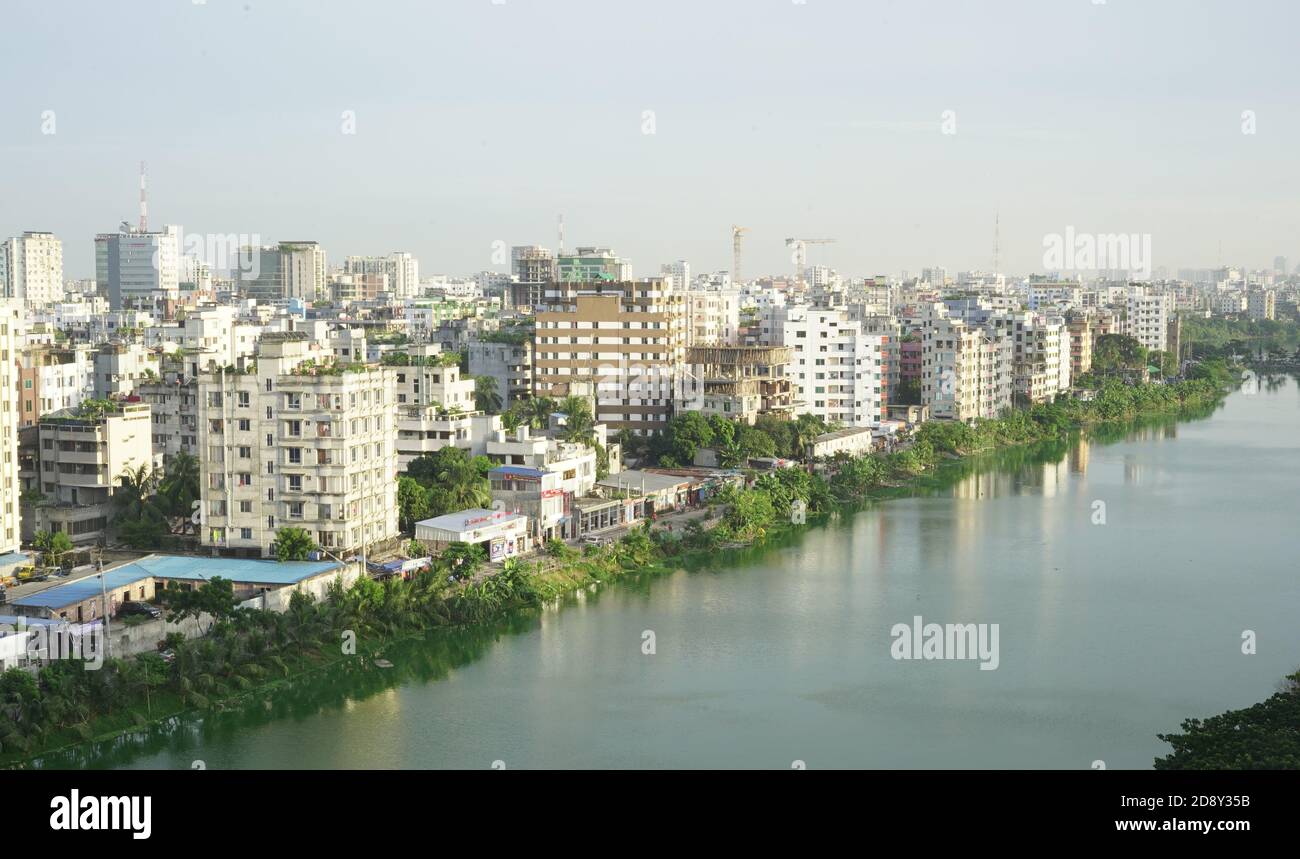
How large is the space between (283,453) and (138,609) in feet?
5.27

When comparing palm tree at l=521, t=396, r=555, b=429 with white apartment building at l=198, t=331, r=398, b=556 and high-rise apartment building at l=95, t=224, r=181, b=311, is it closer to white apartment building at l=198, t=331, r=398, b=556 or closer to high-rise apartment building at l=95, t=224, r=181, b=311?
white apartment building at l=198, t=331, r=398, b=556

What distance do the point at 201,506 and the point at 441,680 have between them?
2.63 metres

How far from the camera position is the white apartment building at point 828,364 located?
17.7m

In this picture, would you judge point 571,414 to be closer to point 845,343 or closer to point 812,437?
point 812,437

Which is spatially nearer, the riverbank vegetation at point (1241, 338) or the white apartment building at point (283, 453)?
the white apartment building at point (283, 453)

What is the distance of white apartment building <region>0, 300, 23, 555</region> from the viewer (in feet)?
30.3

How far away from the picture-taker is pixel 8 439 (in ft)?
31.0

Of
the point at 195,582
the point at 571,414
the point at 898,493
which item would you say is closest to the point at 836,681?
the point at 195,582

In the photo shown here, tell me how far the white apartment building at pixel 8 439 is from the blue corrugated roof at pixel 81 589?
1.21 m

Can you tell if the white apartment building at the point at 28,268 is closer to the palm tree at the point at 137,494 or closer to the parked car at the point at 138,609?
the palm tree at the point at 137,494

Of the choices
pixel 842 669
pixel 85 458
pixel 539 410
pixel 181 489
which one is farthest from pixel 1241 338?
pixel 181 489

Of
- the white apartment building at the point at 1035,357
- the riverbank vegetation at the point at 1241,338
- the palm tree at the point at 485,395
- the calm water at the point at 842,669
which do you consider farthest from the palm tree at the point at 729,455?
the riverbank vegetation at the point at 1241,338

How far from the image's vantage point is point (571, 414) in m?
13.7

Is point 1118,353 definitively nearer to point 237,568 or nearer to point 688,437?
point 688,437
